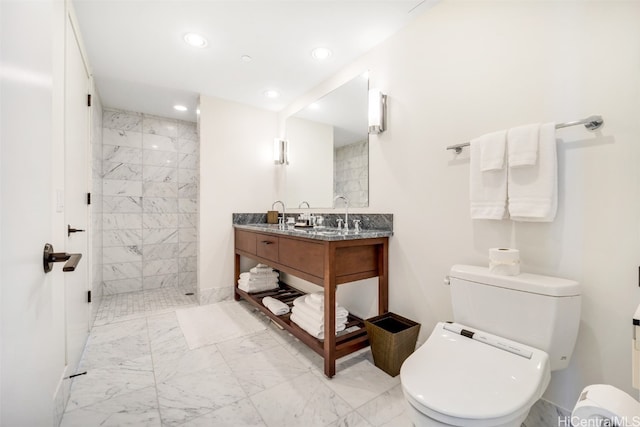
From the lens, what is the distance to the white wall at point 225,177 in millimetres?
2984

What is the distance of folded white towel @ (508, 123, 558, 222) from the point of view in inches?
47.9

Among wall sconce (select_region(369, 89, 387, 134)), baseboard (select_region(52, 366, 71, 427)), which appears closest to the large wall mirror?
wall sconce (select_region(369, 89, 387, 134))

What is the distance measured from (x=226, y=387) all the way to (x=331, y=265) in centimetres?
93

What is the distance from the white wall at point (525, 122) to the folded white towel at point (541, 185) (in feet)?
0.25

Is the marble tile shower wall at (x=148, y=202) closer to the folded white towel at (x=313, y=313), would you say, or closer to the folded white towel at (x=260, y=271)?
the folded white towel at (x=260, y=271)

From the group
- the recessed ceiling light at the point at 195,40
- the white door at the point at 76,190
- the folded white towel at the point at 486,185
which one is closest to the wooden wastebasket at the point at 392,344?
the folded white towel at the point at 486,185

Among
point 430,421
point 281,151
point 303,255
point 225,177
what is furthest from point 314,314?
point 281,151

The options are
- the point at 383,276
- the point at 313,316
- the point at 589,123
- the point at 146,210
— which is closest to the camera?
the point at 589,123

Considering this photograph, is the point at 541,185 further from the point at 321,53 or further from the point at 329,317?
the point at 321,53

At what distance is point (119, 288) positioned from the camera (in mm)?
3408

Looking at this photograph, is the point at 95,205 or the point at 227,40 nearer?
the point at 227,40

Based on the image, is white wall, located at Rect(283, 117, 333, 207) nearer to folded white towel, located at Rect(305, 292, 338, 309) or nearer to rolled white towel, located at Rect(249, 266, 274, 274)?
rolled white towel, located at Rect(249, 266, 274, 274)

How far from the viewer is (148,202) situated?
358cm

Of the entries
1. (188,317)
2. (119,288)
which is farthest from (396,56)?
(119,288)
